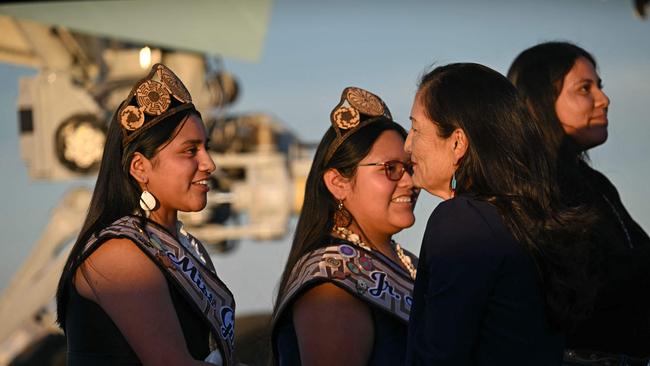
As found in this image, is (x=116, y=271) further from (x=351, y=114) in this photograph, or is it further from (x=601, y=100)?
(x=601, y=100)

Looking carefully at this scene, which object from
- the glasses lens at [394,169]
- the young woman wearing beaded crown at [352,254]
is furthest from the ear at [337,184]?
the glasses lens at [394,169]

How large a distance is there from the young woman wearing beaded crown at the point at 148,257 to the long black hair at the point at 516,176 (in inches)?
34.0

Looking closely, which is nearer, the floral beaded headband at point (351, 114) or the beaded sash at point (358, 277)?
the beaded sash at point (358, 277)

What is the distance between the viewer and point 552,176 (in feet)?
7.70

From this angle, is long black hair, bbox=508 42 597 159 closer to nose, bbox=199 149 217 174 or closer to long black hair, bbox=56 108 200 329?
nose, bbox=199 149 217 174

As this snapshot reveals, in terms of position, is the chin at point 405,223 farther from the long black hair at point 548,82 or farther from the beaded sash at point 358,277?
the long black hair at point 548,82

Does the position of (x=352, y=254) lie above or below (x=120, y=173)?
below

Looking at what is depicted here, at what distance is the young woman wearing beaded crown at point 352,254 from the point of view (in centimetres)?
294

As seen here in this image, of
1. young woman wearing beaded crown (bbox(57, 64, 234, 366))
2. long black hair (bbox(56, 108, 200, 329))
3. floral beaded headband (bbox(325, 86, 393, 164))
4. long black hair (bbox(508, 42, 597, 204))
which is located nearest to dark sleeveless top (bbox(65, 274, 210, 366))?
young woman wearing beaded crown (bbox(57, 64, 234, 366))

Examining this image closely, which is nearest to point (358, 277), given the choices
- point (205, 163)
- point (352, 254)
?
point (352, 254)

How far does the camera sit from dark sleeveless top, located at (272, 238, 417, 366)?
2.98 m

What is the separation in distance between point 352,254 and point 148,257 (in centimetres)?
59

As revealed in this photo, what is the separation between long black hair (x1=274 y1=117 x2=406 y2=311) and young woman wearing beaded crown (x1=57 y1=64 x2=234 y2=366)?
0.93ft

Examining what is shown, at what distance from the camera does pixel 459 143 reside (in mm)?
2355
